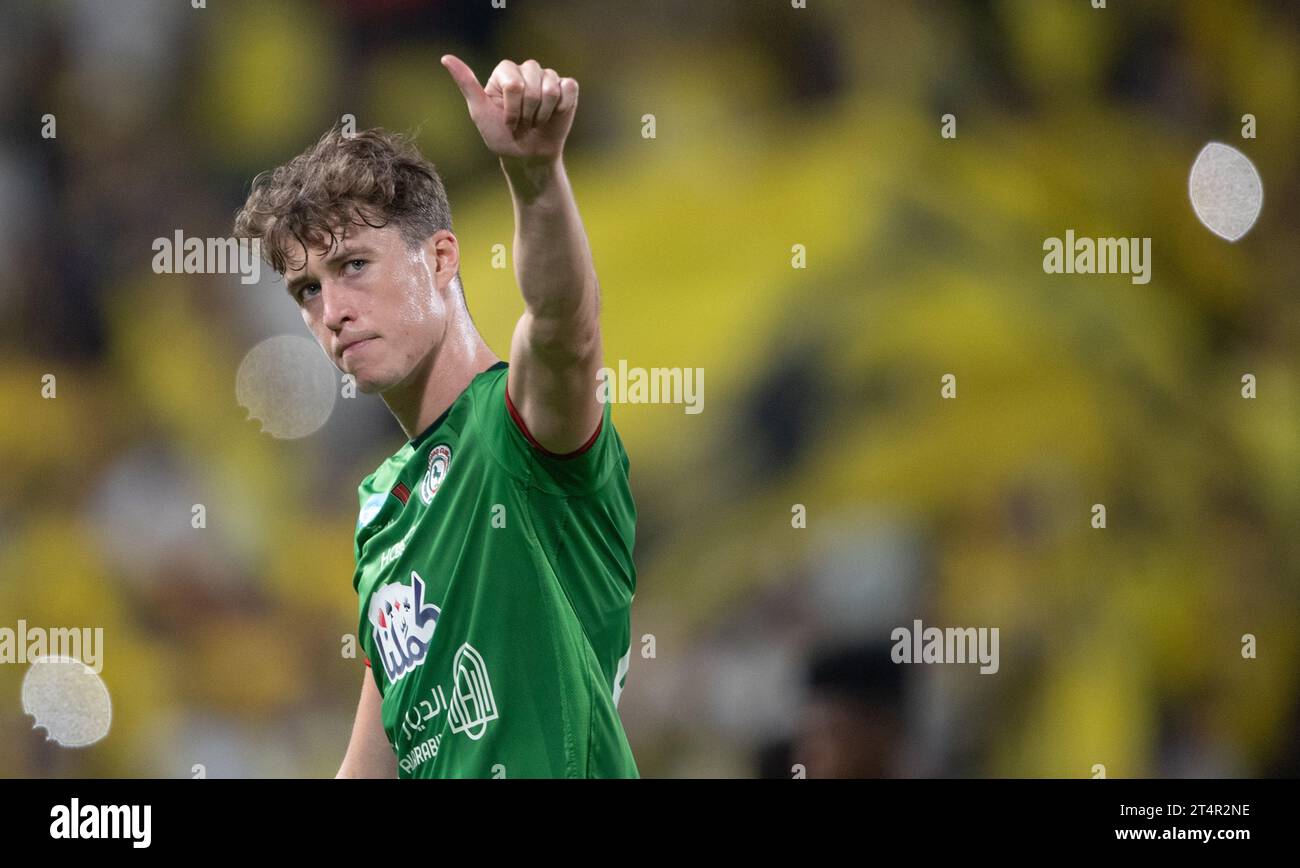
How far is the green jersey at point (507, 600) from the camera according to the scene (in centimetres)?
184

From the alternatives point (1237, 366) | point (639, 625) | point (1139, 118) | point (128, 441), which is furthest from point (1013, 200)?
point (128, 441)

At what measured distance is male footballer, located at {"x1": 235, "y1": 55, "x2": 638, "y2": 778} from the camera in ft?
5.43

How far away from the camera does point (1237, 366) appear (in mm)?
3506

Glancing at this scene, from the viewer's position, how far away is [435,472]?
197cm

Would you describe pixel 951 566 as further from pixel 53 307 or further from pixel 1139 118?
pixel 53 307

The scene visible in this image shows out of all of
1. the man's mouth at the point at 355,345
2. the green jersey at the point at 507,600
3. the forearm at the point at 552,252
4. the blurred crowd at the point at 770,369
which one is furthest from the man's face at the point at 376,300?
the blurred crowd at the point at 770,369

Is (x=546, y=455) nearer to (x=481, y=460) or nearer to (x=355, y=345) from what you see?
(x=481, y=460)

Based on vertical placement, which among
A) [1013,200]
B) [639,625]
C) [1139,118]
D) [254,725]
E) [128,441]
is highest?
[1139,118]

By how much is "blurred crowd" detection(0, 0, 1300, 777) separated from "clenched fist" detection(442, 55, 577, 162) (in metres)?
1.73

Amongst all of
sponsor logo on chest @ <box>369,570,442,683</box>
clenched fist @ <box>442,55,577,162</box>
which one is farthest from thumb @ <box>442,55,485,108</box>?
sponsor logo on chest @ <box>369,570,442,683</box>

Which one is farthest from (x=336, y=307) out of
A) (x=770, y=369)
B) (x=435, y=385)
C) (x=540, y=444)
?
(x=770, y=369)

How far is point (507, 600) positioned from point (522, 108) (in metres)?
0.68

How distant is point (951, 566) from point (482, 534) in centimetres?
193

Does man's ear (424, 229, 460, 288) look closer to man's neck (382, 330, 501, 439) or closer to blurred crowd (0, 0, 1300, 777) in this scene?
man's neck (382, 330, 501, 439)
